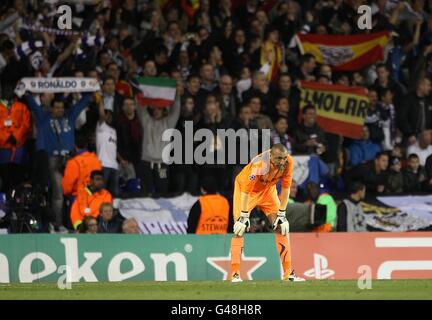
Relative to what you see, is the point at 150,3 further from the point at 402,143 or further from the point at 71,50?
the point at 402,143

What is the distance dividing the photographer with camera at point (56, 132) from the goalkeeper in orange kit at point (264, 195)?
5291 millimetres

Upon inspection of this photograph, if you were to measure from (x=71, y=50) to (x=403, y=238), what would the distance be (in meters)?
7.49

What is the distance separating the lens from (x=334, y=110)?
2186 centimetres

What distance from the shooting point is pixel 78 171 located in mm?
19656

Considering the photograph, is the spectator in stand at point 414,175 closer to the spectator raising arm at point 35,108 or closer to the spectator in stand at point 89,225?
the spectator in stand at point 89,225

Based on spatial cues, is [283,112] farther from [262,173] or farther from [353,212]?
[262,173]

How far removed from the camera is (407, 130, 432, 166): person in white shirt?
846 inches

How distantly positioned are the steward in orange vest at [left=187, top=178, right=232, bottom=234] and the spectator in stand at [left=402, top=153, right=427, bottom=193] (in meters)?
3.94

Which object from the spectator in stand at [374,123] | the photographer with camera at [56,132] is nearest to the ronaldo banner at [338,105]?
the spectator in stand at [374,123]

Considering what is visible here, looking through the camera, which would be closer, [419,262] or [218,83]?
[419,262]

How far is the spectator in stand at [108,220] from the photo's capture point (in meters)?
19.0

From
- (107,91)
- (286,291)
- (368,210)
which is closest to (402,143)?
(368,210)

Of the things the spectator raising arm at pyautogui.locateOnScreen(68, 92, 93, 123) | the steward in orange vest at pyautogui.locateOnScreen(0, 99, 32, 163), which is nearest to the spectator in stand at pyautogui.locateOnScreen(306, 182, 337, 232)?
the spectator raising arm at pyautogui.locateOnScreen(68, 92, 93, 123)

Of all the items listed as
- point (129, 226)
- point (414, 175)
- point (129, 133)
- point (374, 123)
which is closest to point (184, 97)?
point (129, 133)
